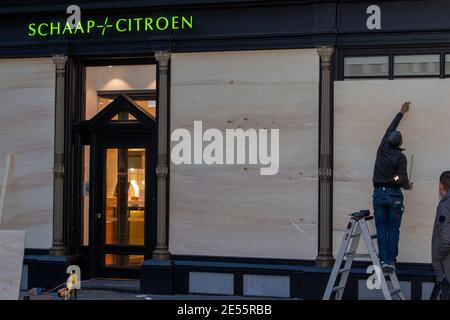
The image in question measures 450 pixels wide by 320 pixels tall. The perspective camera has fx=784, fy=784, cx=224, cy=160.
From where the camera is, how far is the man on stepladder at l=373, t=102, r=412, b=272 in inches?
391

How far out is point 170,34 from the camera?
36.7ft

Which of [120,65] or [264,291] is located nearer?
[264,291]

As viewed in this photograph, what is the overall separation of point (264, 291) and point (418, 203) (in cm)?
240

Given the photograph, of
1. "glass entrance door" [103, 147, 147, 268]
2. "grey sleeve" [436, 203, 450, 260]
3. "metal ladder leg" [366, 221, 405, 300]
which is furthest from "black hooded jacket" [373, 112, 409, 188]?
"glass entrance door" [103, 147, 147, 268]

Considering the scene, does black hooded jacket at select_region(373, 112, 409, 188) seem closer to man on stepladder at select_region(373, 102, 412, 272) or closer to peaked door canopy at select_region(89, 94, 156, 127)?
man on stepladder at select_region(373, 102, 412, 272)

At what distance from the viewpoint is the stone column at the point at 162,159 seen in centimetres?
1114

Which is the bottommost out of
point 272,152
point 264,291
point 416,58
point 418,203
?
point 264,291

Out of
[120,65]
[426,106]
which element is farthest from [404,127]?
[120,65]

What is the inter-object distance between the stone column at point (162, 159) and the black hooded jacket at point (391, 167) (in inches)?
118

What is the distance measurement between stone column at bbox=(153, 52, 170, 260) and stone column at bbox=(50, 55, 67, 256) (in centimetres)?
146
